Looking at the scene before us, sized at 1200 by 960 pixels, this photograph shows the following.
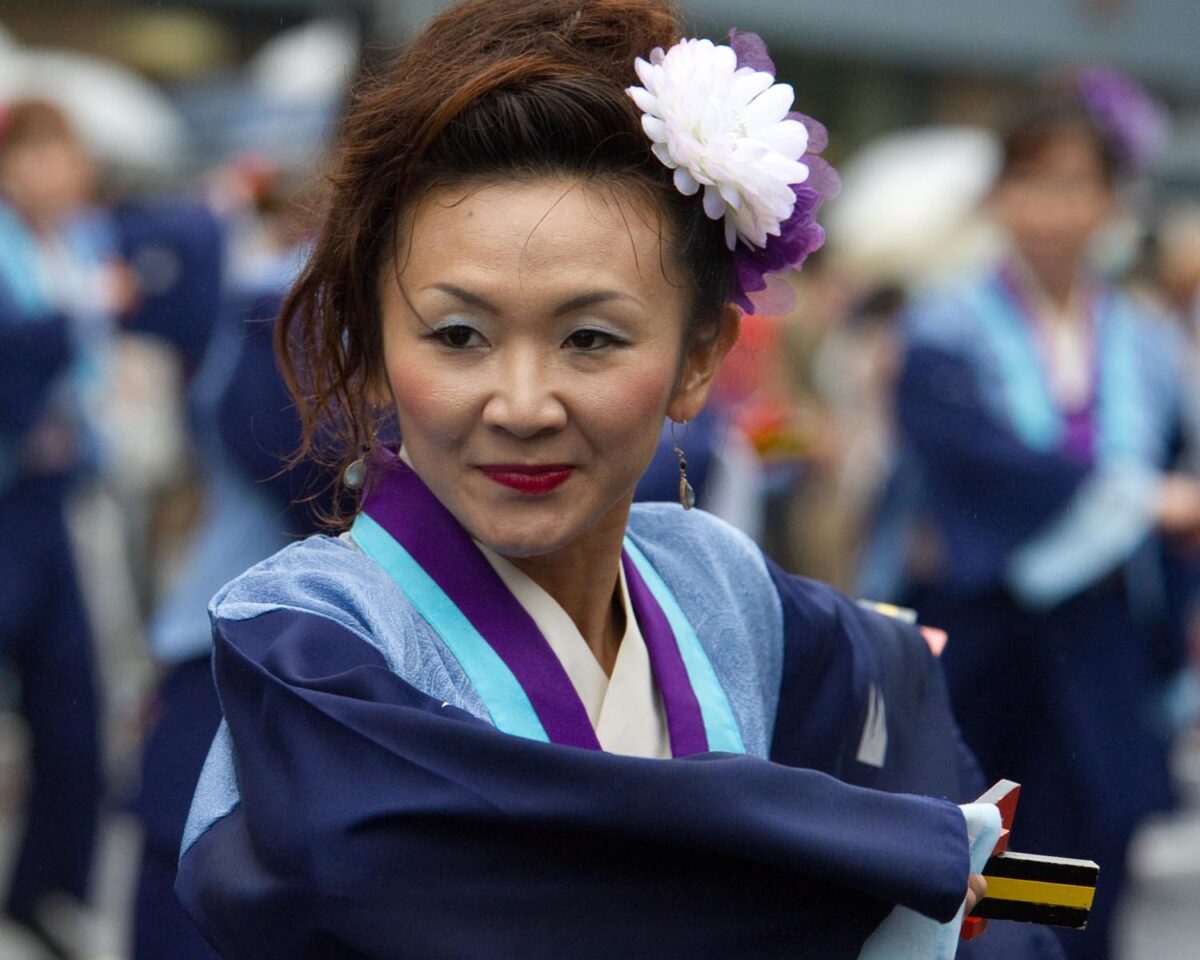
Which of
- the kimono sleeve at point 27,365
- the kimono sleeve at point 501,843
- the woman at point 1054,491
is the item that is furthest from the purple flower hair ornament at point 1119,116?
the kimono sleeve at point 501,843

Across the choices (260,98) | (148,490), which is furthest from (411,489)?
(260,98)

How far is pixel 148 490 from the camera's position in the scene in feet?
27.3

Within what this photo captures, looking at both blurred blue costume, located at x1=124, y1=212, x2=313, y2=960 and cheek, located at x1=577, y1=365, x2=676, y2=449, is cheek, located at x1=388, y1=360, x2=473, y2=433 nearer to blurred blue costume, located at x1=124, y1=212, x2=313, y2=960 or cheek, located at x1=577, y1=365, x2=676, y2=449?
cheek, located at x1=577, y1=365, x2=676, y2=449

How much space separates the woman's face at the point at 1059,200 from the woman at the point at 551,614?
8.91 ft

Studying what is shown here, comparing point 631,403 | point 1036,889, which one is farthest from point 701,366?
point 1036,889

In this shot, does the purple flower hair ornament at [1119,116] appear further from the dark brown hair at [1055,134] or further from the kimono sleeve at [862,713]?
the kimono sleeve at [862,713]

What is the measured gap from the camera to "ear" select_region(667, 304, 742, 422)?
2.07 m

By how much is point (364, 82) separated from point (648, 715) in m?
0.71

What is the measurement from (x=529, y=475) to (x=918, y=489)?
10.5ft

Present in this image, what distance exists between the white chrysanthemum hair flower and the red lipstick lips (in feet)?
0.98

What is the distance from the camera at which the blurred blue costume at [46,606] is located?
5.29m

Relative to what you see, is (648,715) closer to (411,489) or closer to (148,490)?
(411,489)

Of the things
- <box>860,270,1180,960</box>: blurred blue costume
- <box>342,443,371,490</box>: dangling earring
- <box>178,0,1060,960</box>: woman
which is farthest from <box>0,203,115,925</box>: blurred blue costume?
<box>342,443,371,490</box>: dangling earring

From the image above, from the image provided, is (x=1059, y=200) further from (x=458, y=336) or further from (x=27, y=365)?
(x=458, y=336)
